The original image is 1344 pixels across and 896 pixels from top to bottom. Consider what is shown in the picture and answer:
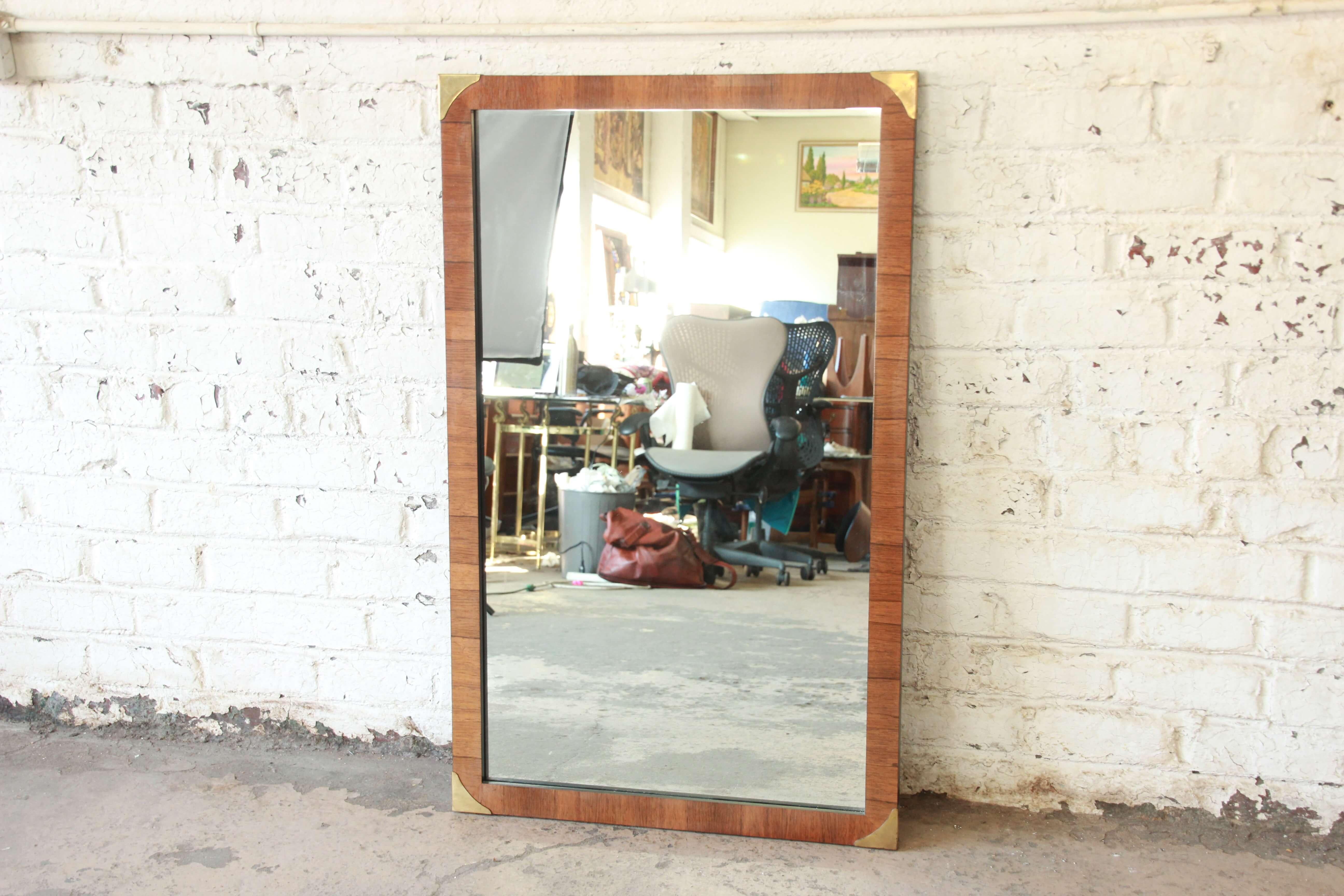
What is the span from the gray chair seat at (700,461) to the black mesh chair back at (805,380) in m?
0.08

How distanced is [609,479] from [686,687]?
1.32ft

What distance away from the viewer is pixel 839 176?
5.61ft

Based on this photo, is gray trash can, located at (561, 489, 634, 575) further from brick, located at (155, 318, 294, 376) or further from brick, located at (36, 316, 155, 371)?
brick, located at (36, 316, 155, 371)

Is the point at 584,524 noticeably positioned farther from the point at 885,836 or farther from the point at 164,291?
the point at 164,291

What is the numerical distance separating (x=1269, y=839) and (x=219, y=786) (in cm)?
196

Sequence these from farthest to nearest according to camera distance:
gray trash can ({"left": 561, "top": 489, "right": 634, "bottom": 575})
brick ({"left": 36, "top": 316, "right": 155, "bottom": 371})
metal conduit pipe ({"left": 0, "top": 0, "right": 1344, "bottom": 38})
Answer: brick ({"left": 36, "top": 316, "right": 155, "bottom": 371}) < gray trash can ({"left": 561, "top": 489, "right": 634, "bottom": 575}) < metal conduit pipe ({"left": 0, "top": 0, "right": 1344, "bottom": 38})

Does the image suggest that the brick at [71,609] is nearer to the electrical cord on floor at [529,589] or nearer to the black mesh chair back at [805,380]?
the electrical cord on floor at [529,589]

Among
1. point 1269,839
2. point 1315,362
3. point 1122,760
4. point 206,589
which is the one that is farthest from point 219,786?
point 1315,362

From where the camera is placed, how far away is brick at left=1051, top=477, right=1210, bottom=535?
1751 millimetres

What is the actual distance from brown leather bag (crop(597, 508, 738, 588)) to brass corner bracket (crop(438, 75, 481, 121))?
0.79 m

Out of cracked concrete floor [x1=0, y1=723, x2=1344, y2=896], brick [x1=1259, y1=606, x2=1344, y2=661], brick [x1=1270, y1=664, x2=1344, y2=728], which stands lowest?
cracked concrete floor [x1=0, y1=723, x2=1344, y2=896]

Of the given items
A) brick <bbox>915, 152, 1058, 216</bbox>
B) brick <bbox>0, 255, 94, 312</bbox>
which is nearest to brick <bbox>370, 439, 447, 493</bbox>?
brick <bbox>0, 255, 94, 312</bbox>

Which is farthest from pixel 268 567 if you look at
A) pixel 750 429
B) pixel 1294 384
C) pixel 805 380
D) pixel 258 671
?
pixel 1294 384

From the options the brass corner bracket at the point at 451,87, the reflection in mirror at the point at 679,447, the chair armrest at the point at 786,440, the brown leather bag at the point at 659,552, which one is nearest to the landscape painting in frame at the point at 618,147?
the reflection in mirror at the point at 679,447
